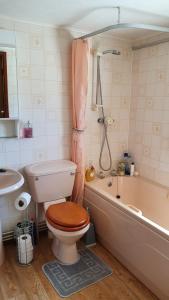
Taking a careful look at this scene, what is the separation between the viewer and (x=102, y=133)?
2770mm

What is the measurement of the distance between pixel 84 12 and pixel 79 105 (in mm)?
820

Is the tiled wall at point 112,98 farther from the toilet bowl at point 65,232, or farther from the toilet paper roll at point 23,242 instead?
the toilet paper roll at point 23,242

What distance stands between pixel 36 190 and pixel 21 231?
1.32 ft

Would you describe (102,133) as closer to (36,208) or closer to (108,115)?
(108,115)

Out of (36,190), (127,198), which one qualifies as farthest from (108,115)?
(36,190)

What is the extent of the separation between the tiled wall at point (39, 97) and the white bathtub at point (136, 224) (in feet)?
2.23

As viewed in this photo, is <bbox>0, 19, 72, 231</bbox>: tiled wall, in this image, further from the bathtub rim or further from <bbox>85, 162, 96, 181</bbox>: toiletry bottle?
the bathtub rim

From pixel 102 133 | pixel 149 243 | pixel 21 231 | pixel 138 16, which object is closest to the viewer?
pixel 149 243

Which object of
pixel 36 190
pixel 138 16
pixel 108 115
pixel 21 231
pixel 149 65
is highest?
pixel 138 16

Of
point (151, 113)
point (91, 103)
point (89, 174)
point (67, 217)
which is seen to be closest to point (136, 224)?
point (67, 217)

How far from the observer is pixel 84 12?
75.5 inches

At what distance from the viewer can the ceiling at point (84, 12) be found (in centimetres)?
172

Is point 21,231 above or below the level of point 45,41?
below

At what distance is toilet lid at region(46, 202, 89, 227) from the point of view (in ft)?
6.46
